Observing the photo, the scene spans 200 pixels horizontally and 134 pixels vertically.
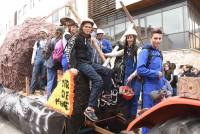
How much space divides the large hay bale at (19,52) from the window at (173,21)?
9909mm

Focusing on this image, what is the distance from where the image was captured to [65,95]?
522 centimetres

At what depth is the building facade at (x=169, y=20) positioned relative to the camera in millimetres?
17156

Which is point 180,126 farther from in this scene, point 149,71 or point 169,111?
point 149,71

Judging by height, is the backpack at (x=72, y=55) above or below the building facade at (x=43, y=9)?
below

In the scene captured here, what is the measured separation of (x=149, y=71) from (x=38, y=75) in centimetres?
408

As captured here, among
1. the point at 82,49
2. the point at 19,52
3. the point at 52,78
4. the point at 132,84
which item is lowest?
the point at 132,84

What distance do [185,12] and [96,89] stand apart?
12847 millimetres

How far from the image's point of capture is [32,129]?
5812mm

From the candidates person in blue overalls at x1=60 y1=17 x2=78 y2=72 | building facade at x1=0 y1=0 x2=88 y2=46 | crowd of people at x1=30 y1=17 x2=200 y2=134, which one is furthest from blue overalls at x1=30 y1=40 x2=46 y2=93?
building facade at x1=0 y1=0 x2=88 y2=46

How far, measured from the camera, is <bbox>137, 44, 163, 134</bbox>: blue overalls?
4.77 meters

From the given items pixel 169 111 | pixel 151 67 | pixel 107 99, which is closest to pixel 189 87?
pixel 169 111

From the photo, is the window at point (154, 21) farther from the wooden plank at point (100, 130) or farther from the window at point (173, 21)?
the wooden plank at point (100, 130)

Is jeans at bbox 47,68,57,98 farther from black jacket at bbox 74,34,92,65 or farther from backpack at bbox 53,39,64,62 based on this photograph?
black jacket at bbox 74,34,92,65

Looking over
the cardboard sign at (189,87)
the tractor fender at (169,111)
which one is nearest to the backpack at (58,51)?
the tractor fender at (169,111)
